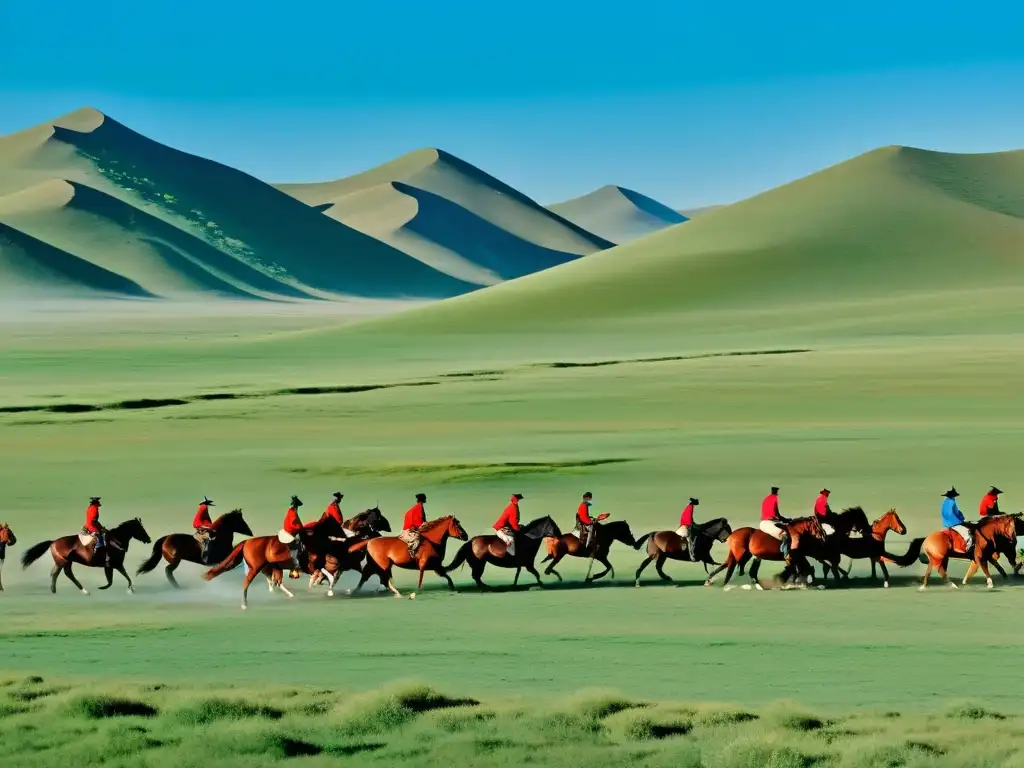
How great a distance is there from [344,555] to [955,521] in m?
9.15

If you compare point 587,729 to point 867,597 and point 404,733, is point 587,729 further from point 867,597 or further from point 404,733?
point 867,597

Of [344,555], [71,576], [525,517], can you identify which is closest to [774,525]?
[344,555]

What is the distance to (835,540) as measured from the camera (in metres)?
25.7

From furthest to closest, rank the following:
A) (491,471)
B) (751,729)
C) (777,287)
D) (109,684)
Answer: (777,287) < (491,471) < (109,684) < (751,729)

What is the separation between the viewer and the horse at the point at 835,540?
25391 mm

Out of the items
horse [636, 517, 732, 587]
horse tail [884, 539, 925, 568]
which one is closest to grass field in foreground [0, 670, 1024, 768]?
horse [636, 517, 732, 587]

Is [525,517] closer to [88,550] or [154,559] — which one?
[154,559]

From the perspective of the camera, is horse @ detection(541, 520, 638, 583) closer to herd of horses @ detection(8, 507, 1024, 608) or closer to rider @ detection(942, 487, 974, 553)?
herd of horses @ detection(8, 507, 1024, 608)

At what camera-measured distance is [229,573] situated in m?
28.1

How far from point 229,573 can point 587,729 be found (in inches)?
521

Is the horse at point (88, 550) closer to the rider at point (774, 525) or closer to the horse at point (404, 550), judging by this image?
the horse at point (404, 550)

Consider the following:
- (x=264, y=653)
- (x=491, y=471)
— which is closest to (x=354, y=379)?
(x=491, y=471)

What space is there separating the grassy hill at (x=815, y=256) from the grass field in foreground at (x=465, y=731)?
102 m

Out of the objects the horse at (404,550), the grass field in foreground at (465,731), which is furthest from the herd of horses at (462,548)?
the grass field in foreground at (465,731)
